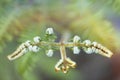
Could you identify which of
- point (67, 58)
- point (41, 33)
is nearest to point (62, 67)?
point (67, 58)

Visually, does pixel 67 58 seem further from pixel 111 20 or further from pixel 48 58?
pixel 111 20

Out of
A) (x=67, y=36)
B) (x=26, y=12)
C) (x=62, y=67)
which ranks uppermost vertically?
(x=26, y=12)

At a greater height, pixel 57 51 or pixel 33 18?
pixel 33 18

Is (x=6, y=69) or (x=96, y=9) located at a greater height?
(x=96, y=9)

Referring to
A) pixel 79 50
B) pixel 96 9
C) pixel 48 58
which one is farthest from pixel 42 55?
pixel 96 9

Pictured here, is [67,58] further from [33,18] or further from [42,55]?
[33,18]
